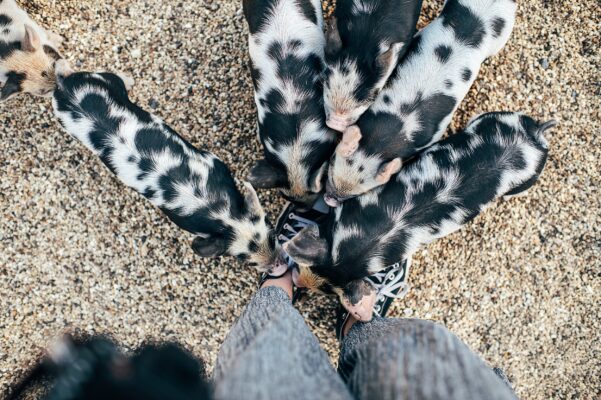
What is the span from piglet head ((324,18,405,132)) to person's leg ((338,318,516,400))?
1.28m

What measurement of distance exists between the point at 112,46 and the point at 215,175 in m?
1.24

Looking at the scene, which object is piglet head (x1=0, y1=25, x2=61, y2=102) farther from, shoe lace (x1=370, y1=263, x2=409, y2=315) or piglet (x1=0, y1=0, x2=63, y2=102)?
shoe lace (x1=370, y1=263, x2=409, y2=315)

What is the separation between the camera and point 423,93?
2713 millimetres

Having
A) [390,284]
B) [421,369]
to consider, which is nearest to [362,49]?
[390,284]

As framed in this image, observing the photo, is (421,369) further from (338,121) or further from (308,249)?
(338,121)

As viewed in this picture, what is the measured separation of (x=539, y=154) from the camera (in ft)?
9.07

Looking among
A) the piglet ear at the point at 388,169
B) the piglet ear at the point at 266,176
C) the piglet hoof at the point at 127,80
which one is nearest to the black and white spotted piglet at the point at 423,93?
the piglet ear at the point at 388,169

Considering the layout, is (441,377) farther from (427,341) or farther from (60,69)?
(60,69)

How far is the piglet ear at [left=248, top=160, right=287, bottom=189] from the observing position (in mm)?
2865

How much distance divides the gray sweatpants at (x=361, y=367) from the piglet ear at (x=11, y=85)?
2064 mm

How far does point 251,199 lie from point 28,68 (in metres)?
1.58

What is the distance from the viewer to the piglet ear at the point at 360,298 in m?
2.70

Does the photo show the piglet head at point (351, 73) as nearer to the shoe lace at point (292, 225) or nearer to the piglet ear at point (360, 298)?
the shoe lace at point (292, 225)

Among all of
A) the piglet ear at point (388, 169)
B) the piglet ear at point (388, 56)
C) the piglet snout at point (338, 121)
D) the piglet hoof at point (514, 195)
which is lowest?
the piglet hoof at point (514, 195)
